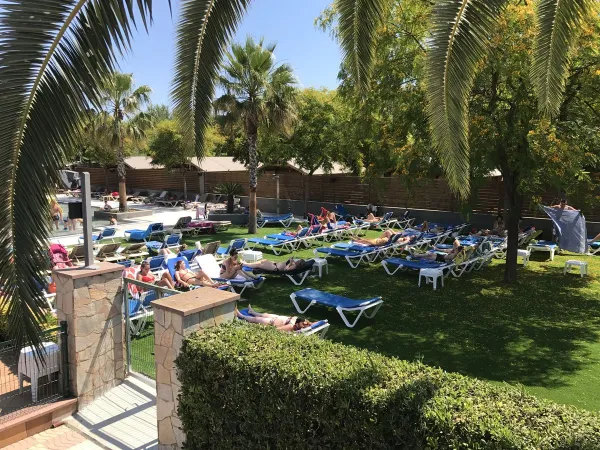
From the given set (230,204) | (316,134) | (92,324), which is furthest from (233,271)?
(230,204)

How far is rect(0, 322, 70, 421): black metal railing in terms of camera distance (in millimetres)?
5656

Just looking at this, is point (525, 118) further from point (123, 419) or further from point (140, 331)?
point (123, 419)

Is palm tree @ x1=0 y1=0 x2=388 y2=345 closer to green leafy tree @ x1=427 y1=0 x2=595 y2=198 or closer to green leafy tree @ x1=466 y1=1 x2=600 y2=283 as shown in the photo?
green leafy tree @ x1=427 y1=0 x2=595 y2=198

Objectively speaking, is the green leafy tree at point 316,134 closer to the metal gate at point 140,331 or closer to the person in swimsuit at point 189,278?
the person in swimsuit at point 189,278

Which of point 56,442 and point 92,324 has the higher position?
point 92,324

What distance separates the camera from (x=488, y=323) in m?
8.95

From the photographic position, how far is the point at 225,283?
33.9 feet

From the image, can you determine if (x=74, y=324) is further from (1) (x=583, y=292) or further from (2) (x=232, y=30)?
(1) (x=583, y=292)

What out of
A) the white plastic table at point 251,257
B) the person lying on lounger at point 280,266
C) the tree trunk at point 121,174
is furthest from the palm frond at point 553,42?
the tree trunk at point 121,174

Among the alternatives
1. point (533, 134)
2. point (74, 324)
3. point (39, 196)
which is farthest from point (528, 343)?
point (39, 196)

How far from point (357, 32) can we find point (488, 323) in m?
6.24

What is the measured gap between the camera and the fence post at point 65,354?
19.0ft

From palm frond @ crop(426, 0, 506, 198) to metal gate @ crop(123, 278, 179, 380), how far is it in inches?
156

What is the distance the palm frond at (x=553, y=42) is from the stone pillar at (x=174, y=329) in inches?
197
